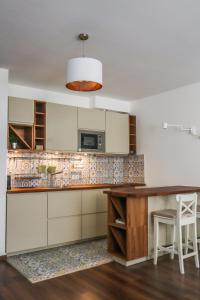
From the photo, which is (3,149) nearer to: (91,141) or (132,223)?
(91,141)

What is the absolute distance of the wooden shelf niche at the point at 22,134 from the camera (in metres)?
4.12

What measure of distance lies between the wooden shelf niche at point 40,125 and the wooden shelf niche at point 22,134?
0.30ft

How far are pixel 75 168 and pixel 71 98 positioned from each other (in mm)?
1286

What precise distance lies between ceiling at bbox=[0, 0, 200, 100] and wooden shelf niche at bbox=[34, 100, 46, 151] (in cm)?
40

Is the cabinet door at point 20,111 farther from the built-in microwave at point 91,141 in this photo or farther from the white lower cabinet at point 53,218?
the white lower cabinet at point 53,218

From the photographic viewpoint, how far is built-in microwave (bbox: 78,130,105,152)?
4.72m

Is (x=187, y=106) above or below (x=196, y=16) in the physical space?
below

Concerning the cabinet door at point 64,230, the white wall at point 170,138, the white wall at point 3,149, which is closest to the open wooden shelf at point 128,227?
the cabinet door at point 64,230

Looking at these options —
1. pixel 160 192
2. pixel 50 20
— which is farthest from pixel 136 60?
pixel 160 192

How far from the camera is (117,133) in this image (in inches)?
206

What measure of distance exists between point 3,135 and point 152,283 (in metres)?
2.57

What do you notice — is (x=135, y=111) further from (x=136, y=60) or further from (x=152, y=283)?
(x=152, y=283)

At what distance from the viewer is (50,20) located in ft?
8.28

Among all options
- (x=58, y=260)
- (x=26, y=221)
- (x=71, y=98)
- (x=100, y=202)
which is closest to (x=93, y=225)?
(x=100, y=202)
